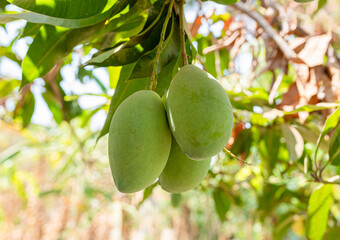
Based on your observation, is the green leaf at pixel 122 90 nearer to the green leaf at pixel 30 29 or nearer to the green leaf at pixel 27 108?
the green leaf at pixel 30 29

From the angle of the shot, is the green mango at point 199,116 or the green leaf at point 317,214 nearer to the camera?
the green mango at point 199,116

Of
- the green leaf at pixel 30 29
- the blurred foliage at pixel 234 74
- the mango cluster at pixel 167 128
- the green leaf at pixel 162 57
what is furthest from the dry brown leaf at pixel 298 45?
the green leaf at pixel 30 29

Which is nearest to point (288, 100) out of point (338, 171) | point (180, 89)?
point (338, 171)

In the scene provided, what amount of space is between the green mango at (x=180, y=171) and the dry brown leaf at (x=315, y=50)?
63 cm

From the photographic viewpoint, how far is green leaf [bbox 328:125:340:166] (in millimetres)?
904

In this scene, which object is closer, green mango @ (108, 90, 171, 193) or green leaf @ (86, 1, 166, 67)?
green mango @ (108, 90, 171, 193)

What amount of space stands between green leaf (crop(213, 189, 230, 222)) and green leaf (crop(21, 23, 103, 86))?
3.85 ft

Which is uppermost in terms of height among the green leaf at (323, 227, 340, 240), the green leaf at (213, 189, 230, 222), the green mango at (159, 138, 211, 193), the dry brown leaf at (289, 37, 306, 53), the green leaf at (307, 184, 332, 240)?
the green mango at (159, 138, 211, 193)

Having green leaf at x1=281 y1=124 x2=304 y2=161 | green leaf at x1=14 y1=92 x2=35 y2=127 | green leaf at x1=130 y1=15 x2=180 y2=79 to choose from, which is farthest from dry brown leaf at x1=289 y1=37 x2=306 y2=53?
green leaf at x1=14 y1=92 x2=35 y2=127

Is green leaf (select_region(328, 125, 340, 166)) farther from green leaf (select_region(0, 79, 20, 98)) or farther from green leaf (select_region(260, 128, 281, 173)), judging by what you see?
green leaf (select_region(0, 79, 20, 98))

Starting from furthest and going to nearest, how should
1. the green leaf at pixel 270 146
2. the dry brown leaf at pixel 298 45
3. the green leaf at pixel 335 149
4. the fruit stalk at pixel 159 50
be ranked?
the green leaf at pixel 270 146 → the dry brown leaf at pixel 298 45 → the green leaf at pixel 335 149 → the fruit stalk at pixel 159 50

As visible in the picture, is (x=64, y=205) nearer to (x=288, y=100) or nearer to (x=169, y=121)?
(x=288, y=100)

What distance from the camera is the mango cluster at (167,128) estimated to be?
0.54 m

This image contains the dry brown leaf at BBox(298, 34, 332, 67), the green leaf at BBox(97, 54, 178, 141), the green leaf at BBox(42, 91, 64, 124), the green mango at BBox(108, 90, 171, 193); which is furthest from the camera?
the green leaf at BBox(42, 91, 64, 124)
